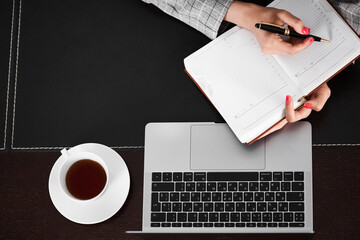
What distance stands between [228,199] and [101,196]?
27 centimetres

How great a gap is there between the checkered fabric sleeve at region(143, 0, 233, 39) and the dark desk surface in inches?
12.2

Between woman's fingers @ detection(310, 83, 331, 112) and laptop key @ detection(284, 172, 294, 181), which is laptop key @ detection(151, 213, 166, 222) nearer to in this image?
laptop key @ detection(284, 172, 294, 181)

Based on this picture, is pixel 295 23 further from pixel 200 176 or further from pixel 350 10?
pixel 200 176

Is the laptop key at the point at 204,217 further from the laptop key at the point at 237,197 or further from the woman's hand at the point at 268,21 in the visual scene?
the woman's hand at the point at 268,21

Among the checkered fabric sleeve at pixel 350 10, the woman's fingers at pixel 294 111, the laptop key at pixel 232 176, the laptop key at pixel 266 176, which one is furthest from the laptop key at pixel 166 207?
the checkered fabric sleeve at pixel 350 10

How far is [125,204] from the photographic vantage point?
93cm

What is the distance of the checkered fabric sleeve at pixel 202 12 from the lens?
95cm

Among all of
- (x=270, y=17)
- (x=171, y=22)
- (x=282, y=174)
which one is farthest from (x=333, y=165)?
(x=171, y=22)

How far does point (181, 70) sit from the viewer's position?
0.98 metres

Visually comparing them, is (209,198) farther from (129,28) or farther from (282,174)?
(129,28)

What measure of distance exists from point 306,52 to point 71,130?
54 centimetres

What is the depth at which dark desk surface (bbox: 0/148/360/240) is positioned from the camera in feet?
2.92

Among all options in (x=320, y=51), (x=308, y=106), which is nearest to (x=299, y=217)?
(x=308, y=106)

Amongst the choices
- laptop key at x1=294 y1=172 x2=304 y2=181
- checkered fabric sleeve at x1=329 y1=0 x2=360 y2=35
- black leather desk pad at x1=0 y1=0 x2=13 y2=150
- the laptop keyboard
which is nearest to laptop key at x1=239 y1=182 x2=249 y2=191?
the laptop keyboard
